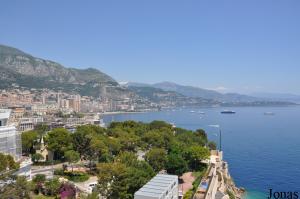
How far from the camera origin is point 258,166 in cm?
4922

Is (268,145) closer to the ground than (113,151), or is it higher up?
closer to the ground

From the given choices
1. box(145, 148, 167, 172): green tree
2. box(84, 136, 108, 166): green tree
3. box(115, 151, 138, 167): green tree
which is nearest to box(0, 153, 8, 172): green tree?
box(115, 151, 138, 167): green tree

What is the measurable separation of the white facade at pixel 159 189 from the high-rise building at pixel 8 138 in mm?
11035

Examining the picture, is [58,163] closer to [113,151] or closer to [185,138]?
[113,151]

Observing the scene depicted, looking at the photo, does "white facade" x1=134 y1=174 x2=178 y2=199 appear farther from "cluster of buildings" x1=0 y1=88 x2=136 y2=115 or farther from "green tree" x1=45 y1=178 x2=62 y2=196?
"cluster of buildings" x1=0 y1=88 x2=136 y2=115

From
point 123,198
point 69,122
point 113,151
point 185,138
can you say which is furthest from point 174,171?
point 69,122

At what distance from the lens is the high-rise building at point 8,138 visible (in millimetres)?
24362

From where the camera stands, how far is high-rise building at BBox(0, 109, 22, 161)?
24362 mm

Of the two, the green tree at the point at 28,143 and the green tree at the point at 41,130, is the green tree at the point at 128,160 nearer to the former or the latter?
the green tree at the point at 28,143

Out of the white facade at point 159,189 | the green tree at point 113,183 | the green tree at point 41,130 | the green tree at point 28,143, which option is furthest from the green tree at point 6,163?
the green tree at point 41,130

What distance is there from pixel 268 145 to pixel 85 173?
159 feet

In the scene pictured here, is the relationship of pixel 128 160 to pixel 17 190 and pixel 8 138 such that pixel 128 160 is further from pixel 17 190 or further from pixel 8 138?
pixel 17 190

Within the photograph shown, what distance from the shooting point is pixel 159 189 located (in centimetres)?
1944

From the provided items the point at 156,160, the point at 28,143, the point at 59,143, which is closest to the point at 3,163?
the point at 59,143
